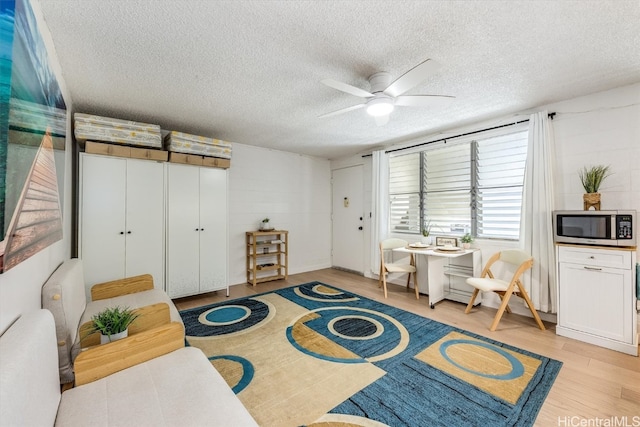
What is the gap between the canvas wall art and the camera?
36.4 inches

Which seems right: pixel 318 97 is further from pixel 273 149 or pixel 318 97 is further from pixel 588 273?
pixel 588 273

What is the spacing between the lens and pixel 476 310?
3350mm

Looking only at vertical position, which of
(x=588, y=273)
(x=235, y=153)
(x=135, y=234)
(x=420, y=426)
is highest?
(x=235, y=153)

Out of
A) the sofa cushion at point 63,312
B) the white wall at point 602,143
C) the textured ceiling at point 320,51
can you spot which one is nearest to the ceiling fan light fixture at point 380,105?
the textured ceiling at point 320,51

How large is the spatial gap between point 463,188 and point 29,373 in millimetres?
4285

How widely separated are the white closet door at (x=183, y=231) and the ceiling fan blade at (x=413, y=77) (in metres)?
2.76

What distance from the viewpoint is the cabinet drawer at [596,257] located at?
7.62ft

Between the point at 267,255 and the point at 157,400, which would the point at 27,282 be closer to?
the point at 157,400

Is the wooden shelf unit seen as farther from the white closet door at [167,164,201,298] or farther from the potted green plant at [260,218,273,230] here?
the white closet door at [167,164,201,298]

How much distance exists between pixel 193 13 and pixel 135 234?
259 cm

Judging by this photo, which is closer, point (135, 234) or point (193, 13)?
point (193, 13)

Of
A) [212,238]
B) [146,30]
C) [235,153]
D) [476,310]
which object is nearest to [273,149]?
[235,153]

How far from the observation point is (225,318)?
121 inches

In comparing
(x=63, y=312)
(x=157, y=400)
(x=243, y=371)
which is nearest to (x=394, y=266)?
(x=243, y=371)
